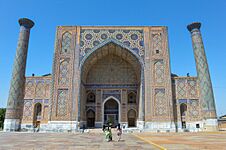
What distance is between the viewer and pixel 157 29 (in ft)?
59.1

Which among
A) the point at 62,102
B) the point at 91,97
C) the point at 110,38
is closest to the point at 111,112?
the point at 91,97

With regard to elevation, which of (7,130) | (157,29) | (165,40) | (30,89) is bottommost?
(7,130)

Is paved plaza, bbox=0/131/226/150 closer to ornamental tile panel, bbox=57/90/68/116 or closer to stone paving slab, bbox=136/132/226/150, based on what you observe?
stone paving slab, bbox=136/132/226/150

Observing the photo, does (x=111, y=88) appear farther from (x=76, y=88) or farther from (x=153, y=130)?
(x=153, y=130)

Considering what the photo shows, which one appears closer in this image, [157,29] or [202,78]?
[202,78]

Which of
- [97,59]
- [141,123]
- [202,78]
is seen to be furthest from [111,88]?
[202,78]

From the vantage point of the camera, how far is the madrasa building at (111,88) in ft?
51.9

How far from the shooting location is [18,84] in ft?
53.7

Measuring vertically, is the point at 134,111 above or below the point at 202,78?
below

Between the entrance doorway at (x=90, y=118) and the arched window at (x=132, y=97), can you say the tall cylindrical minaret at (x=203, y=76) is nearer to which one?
the arched window at (x=132, y=97)

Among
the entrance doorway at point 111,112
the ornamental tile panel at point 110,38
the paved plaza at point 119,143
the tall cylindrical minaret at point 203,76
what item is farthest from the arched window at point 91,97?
the paved plaza at point 119,143

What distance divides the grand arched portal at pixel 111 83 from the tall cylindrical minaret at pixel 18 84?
5361mm

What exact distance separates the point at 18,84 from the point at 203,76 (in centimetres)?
1514

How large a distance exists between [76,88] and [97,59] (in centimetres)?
409
